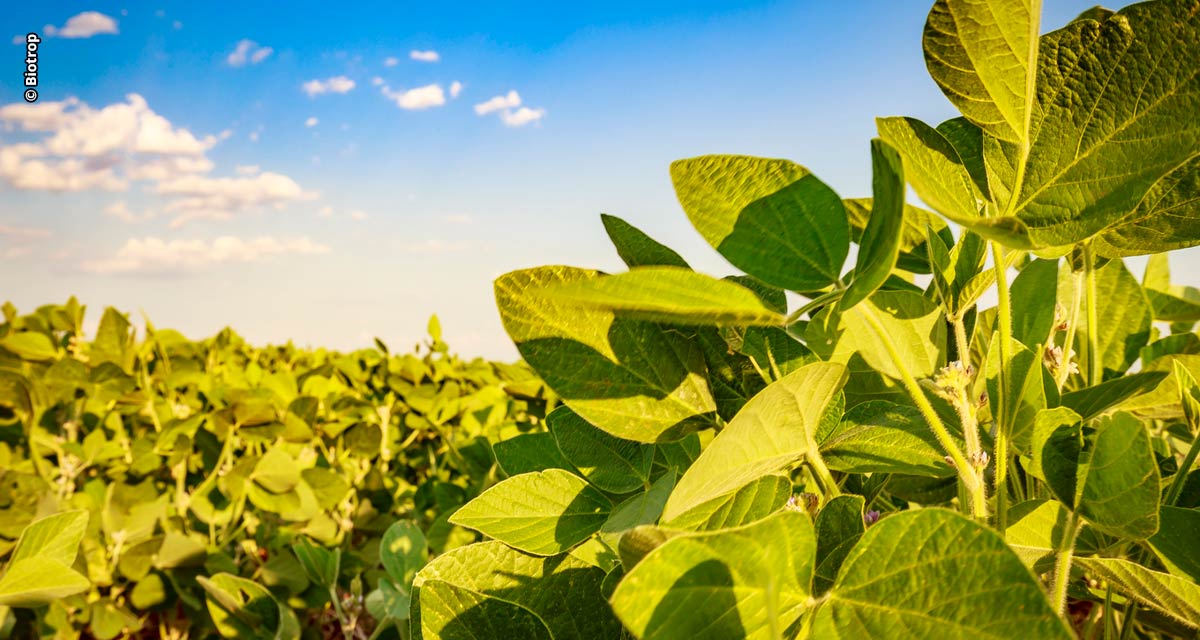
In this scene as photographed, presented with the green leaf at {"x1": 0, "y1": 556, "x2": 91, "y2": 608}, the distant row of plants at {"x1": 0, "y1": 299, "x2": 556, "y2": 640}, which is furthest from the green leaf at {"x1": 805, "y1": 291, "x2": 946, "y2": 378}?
the distant row of plants at {"x1": 0, "y1": 299, "x2": 556, "y2": 640}

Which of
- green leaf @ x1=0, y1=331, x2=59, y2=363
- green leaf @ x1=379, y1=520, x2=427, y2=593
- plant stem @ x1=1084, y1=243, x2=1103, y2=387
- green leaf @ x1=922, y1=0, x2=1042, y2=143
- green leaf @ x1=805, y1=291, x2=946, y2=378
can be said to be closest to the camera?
green leaf @ x1=922, y1=0, x2=1042, y2=143

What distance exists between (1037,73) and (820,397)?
9.6 inches

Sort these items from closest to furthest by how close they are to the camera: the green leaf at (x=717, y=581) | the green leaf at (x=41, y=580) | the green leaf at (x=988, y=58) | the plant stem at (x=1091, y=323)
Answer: the green leaf at (x=717, y=581)
the green leaf at (x=988, y=58)
the plant stem at (x=1091, y=323)
the green leaf at (x=41, y=580)

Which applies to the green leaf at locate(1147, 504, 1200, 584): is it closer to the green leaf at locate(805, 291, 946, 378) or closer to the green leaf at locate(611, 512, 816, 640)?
the green leaf at locate(805, 291, 946, 378)

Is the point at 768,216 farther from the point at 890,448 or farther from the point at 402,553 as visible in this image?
the point at 402,553

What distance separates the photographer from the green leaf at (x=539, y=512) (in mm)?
634

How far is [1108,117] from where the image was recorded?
49 centimetres

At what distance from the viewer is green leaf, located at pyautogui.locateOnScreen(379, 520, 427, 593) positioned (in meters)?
1.19

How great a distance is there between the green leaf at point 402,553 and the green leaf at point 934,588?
2.80 feet

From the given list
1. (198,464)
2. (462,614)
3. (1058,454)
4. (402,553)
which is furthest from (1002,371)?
(198,464)

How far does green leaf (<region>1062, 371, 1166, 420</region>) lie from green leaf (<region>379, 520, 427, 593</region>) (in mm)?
866

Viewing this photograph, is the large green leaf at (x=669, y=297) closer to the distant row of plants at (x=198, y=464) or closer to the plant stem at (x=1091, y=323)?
the plant stem at (x=1091, y=323)

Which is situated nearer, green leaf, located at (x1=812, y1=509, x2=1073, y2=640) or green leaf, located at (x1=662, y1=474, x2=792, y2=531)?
green leaf, located at (x1=812, y1=509, x2=1073, y2=640)

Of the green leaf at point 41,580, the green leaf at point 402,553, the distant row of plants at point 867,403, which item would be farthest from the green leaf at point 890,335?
the green leaf at point 41,580
